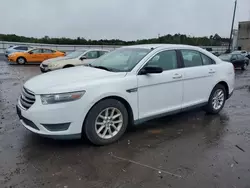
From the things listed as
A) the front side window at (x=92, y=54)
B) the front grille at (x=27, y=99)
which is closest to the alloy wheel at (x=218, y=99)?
the front grille at (x=27, y=99)

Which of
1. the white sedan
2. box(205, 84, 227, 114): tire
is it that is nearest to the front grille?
the white sedan

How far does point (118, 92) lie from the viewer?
3.68m

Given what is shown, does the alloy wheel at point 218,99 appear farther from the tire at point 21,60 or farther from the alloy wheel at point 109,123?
the tire at point 21,60

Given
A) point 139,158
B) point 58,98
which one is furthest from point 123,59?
point 139,158

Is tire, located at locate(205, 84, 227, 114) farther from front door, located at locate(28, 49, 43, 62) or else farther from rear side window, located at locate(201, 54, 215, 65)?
front door, located at locate(28, 49, 43, 62)

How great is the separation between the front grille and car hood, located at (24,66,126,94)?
78mm

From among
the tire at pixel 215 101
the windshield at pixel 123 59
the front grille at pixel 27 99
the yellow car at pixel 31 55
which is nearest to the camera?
the front grille at pixel 27 99

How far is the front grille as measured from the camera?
3.43 m

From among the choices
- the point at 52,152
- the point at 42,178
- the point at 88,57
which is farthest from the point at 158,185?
the point at 88,57

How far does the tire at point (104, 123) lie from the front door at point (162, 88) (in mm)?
393

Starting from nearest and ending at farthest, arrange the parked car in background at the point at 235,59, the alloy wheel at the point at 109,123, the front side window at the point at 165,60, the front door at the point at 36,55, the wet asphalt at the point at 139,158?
the wet asphalt at the point at 139,158 < the alloy wheel at the point at 109,123 < the front side window at the point at 165,60 < the parked car in background at the point at 235,59 < the front door at the point at 36,55

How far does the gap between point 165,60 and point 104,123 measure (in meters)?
1.78

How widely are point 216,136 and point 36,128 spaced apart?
320cm

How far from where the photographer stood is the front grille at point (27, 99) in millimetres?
3431
